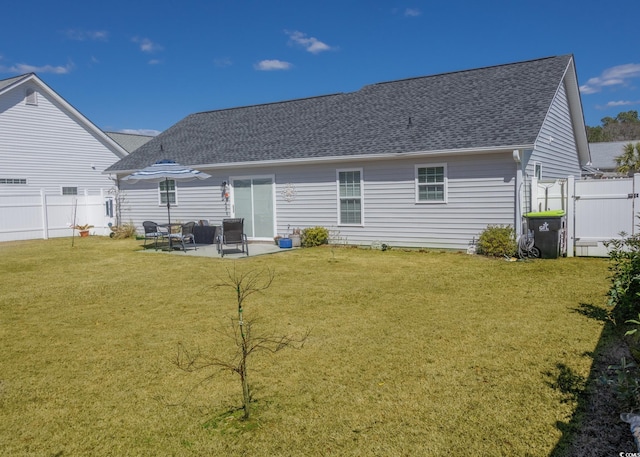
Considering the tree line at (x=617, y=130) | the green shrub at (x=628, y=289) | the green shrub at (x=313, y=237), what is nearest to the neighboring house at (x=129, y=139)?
the green shrub at (x=313, y=237)

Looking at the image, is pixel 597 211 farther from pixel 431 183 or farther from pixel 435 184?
pixel 431 183

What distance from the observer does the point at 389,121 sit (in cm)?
1495

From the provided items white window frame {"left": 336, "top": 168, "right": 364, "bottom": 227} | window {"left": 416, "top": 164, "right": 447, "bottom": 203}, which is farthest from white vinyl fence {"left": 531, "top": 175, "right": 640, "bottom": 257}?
white window frame {"left": 336, "top": 168, "right": 364, "bottom": 227}

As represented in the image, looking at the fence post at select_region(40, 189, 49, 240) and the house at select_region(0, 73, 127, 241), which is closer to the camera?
the house at select_region(0, 73, 127, 241)

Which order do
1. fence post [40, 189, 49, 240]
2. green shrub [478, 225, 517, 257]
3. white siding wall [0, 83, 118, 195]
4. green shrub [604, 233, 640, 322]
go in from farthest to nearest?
1. white siding wall [0, 83, 118, 195]
2. fence post [40, 189, 49, 240]
3. green shrub [478, 225, 517, 257]
4. green shrub [604, 233, 640, 322]

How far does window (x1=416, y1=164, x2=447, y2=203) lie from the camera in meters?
12.7

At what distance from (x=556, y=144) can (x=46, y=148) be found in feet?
70.3

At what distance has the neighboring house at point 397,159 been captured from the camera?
12188mm

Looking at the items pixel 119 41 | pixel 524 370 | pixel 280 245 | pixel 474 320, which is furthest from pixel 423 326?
pixel 119 41

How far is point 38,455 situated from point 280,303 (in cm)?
434

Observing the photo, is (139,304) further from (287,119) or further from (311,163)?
(287,119)

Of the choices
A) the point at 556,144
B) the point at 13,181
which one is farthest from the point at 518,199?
the point at 13,181

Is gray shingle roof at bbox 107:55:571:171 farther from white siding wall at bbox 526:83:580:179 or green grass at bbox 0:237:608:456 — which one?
green grass at bbox 0:237:608:456

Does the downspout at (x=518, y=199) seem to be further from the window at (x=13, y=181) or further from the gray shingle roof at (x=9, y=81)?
the gray shingle roof at (x=9, y=81)
